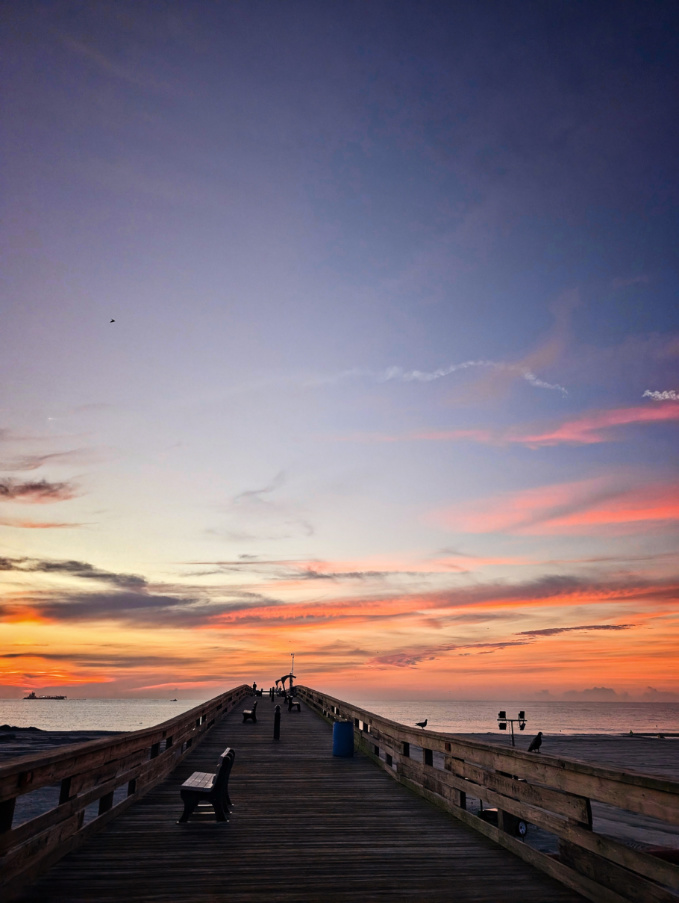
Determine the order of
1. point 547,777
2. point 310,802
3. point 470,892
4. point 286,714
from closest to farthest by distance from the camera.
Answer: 1. point 470,892
2. point 547,777
3. point 310,802
4. point 286,714

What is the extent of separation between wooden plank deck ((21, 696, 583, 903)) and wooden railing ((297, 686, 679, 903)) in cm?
18

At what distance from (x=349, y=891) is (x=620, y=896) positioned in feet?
6.86

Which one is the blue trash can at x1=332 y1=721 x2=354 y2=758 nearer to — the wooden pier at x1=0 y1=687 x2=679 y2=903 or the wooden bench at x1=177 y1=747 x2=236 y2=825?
the wooden pier at x1=0 y1=687 x2=679 y2=903

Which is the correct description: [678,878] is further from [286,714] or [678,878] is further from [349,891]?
[286,714]

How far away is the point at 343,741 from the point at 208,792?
7435mm

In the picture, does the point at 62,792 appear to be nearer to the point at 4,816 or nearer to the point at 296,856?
the point at 4,816

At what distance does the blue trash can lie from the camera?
13.9m

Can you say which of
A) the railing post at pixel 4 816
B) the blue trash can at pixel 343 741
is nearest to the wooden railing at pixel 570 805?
the railing post at pixel 4 816

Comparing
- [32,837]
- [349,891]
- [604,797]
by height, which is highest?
[604,797]

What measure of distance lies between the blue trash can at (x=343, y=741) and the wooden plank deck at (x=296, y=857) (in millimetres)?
4169

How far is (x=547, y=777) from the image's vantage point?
5539 mm

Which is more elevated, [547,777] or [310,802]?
[547,777]

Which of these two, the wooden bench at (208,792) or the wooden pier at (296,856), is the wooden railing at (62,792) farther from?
the wooden bench at (208,792)

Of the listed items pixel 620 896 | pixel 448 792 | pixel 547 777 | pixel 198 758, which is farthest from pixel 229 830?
pixel 198 758
